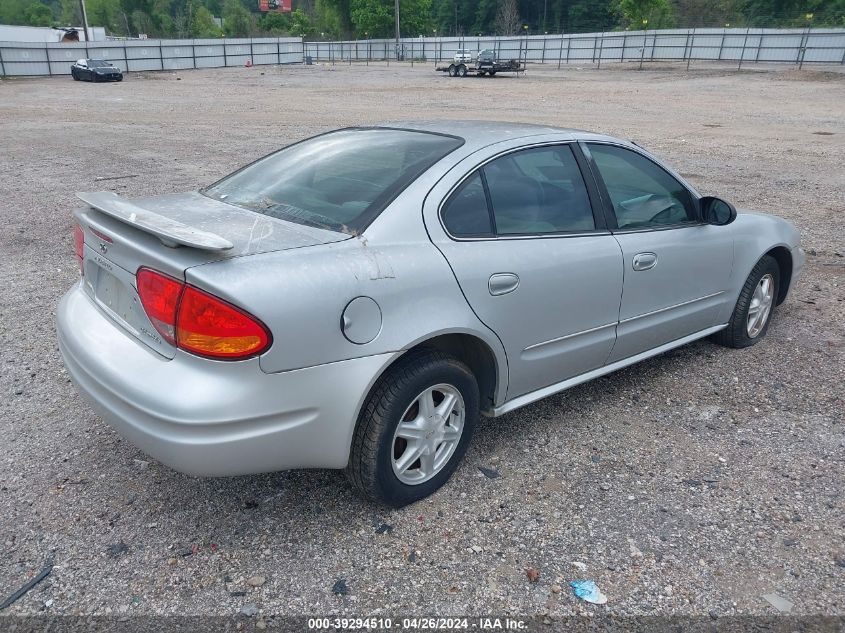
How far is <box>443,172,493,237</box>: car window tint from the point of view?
3051 millimetres

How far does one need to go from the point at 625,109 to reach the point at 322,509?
21.9 metres

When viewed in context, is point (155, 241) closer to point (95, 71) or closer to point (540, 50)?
point (95, 71)

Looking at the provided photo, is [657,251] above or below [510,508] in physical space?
above

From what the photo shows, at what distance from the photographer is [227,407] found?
2.42 meters

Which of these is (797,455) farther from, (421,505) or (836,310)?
(836,310)

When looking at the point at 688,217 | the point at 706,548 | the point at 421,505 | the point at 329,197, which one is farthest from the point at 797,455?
the point at 329,197

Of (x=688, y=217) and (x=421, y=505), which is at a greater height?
(x=688, y=217)

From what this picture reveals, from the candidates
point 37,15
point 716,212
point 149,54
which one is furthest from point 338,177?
point 37,15

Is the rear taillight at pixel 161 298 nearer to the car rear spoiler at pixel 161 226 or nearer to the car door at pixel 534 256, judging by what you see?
the car rear spoiler at pixel 161 226

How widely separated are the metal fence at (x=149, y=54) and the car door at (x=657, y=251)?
154 feet

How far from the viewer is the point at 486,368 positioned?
3225mm

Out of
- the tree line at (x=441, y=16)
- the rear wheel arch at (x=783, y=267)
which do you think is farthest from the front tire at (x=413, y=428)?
the tree line at (x=441, y=16)

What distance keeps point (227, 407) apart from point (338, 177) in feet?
4.42

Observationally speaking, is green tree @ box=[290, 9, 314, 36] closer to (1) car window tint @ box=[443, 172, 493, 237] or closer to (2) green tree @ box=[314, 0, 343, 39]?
(2) green tree @ box=[314, 0, 343, 39]
